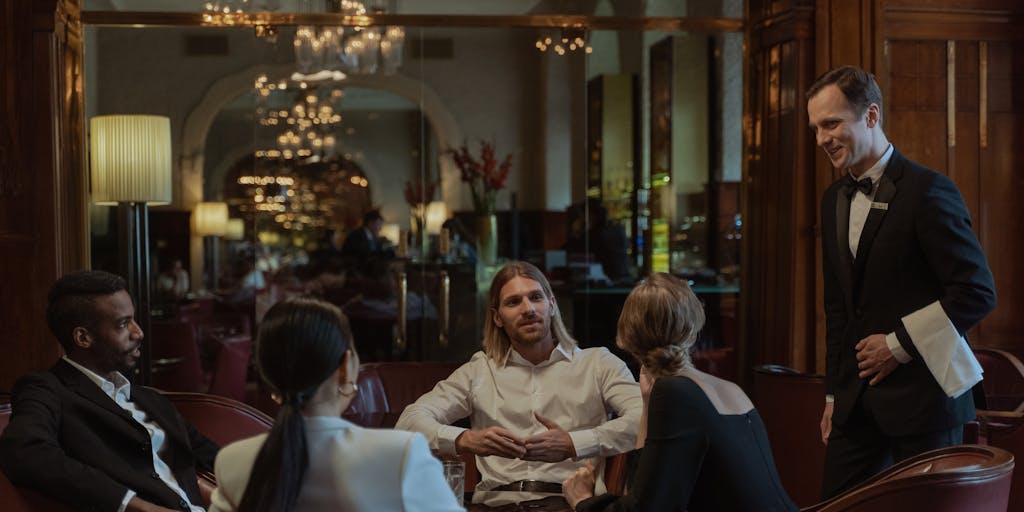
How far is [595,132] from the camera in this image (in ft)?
28.6

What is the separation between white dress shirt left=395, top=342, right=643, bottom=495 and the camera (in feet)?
10.5

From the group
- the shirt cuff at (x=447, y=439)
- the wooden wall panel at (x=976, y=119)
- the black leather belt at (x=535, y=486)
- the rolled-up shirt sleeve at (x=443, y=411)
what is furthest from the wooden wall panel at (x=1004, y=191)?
the shirt cuff at (x=447, y=439)

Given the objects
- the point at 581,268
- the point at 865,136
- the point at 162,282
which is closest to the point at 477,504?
the point at 865,136

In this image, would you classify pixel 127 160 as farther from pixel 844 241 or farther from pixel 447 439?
pixel 844 241

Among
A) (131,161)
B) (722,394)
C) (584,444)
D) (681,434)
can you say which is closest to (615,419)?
(584,444)

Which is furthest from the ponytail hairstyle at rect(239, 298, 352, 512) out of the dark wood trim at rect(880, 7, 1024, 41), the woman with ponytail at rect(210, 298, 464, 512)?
the dark wood trim at rect(880, 7, 1024, 41)

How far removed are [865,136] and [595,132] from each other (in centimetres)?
569

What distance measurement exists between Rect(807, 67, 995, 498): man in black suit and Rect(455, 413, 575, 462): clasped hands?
766mm

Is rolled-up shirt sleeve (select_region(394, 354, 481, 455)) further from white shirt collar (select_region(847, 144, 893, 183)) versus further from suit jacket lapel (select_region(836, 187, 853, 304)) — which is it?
white shirt collar (select_region(847, 144, 893, 183))

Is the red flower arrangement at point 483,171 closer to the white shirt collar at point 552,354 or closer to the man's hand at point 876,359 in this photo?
the white shirt collar at point 552,354

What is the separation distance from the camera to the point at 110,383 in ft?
→ 9.76

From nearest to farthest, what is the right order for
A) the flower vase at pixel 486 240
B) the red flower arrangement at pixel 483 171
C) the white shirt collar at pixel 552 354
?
the white shirt collar at pixel 552 354 < the flower vase at pixel 486 240 < the red flower arrangement at pixel 483 171

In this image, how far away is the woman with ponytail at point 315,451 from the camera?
1790mm

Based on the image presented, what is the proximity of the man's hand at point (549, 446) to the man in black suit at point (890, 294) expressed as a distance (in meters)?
0.75
